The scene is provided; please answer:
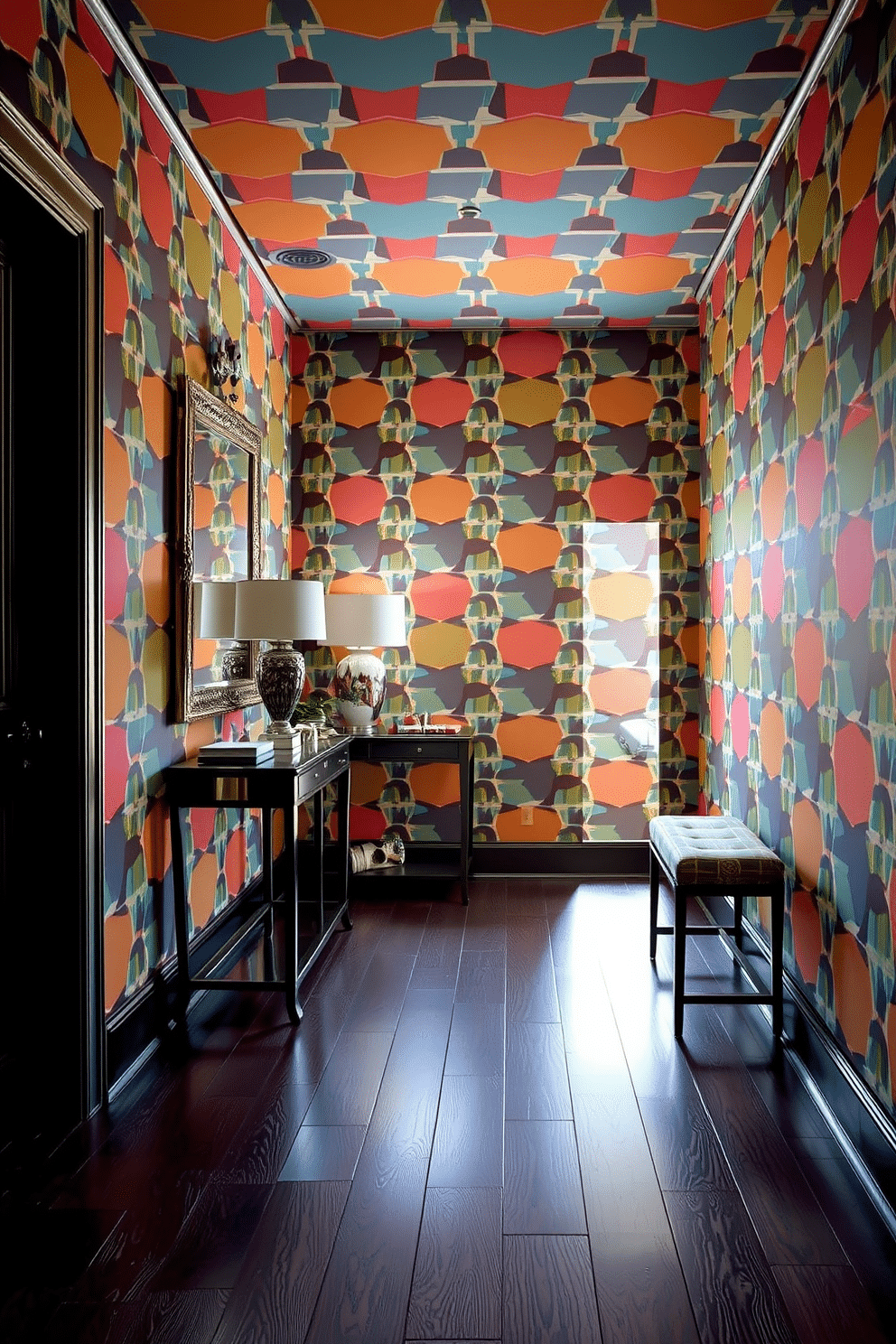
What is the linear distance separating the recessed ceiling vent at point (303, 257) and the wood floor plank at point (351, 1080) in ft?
10.8

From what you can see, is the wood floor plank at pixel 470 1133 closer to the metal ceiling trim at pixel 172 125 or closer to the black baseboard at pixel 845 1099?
the black baseboard at pixel 845 1099

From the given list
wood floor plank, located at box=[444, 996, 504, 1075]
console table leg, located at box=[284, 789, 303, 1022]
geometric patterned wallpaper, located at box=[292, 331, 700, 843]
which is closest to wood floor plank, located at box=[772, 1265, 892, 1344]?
wood floor plank, located at box=[444, 996, 504, 1075]

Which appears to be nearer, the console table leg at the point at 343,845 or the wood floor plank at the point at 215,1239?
the wood floor plank at the point at 215,1239

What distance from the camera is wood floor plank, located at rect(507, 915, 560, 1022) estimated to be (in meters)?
3.38

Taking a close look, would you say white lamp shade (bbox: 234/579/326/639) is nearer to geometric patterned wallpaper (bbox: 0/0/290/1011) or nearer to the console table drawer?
geometric patterned wallpaper (bbox: 0/0/290/1011)

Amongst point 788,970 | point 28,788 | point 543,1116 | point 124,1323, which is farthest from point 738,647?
point 124,1323

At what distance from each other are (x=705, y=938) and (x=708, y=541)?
1985mm

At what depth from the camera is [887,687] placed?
234cm

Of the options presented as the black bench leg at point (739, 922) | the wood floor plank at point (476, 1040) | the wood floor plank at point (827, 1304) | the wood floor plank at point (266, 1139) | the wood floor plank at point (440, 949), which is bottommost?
the wood floor plank at point (440, 949)

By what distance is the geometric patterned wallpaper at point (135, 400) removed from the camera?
2.53m

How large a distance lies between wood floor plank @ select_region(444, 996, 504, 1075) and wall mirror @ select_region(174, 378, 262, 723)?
1.42m

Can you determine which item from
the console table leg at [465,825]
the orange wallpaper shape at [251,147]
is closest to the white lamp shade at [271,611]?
the orange wallpaper shape at [251,147]

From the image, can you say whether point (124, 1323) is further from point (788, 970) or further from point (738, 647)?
point (738, 647)

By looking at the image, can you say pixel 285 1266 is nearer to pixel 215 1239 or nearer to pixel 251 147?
pixel 215 1239
